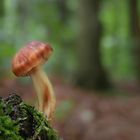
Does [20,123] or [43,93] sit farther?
[43,93]

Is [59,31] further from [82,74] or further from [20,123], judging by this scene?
[20,123]

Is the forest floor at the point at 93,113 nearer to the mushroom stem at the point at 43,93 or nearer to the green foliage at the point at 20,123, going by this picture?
the mushroom stem at the point at 43,93

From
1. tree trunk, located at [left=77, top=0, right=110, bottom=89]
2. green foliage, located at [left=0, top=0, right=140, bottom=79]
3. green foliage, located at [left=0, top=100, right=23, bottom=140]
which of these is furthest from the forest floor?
green foliage, located at [left=0, top=100, right=23, bottom=140]

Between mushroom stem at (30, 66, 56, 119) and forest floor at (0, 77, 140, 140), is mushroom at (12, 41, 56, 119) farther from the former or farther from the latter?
forest floor at (0, 77, 140, 140)

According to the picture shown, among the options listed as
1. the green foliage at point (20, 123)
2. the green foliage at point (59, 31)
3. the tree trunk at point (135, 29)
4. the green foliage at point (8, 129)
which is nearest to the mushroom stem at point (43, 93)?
the green foliage at point (20, 123)

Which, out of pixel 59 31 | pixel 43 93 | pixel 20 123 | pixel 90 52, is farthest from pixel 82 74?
pixel 20 123

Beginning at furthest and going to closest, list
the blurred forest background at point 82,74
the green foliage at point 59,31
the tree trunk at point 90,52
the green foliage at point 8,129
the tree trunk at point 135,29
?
the green foliage at point 59,31 < the tree trunk at point 135,29 < the tree trunk at point 90,52 < the blurred forest background at point 82,74 < the green foliage at point 8,129

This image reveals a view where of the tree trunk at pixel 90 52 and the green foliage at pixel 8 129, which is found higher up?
the tree trunk at pixel 90 52
